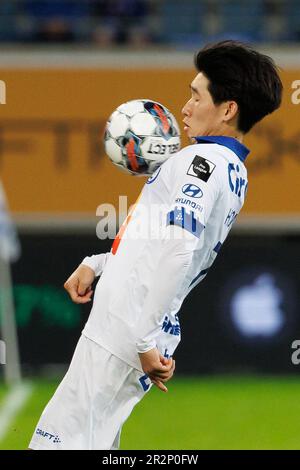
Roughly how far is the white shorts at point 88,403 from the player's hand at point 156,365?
0.78 ft

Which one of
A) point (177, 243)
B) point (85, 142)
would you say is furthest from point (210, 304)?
point (177, 243)

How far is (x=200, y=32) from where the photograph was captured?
10.6 m

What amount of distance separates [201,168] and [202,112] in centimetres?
31

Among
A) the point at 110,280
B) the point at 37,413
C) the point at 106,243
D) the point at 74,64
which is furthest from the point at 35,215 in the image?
the point at 110,280

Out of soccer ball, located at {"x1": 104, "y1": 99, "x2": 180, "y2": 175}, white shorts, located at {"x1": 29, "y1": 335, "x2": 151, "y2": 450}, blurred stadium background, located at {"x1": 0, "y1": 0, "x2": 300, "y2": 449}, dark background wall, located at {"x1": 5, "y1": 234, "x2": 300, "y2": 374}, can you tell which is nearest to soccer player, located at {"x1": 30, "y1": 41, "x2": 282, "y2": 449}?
white shorts, located at {"x1": 29, "y1": 335, "x2": 151, "y2": 450}

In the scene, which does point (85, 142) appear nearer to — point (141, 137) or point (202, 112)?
point (141, 137)

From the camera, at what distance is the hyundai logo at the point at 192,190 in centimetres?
378

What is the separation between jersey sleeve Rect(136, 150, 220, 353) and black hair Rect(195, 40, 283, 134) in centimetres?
38

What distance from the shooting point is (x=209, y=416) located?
8438mm

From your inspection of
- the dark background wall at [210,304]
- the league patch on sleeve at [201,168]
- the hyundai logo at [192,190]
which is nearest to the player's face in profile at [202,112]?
the league patch on sleeve at [201,168]

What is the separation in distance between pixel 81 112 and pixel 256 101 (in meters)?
6.15

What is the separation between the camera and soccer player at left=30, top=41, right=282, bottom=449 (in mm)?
3936

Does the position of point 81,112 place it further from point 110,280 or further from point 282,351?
point 110,280

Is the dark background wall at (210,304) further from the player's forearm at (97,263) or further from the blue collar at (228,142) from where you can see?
the blue collar at (228,142)
